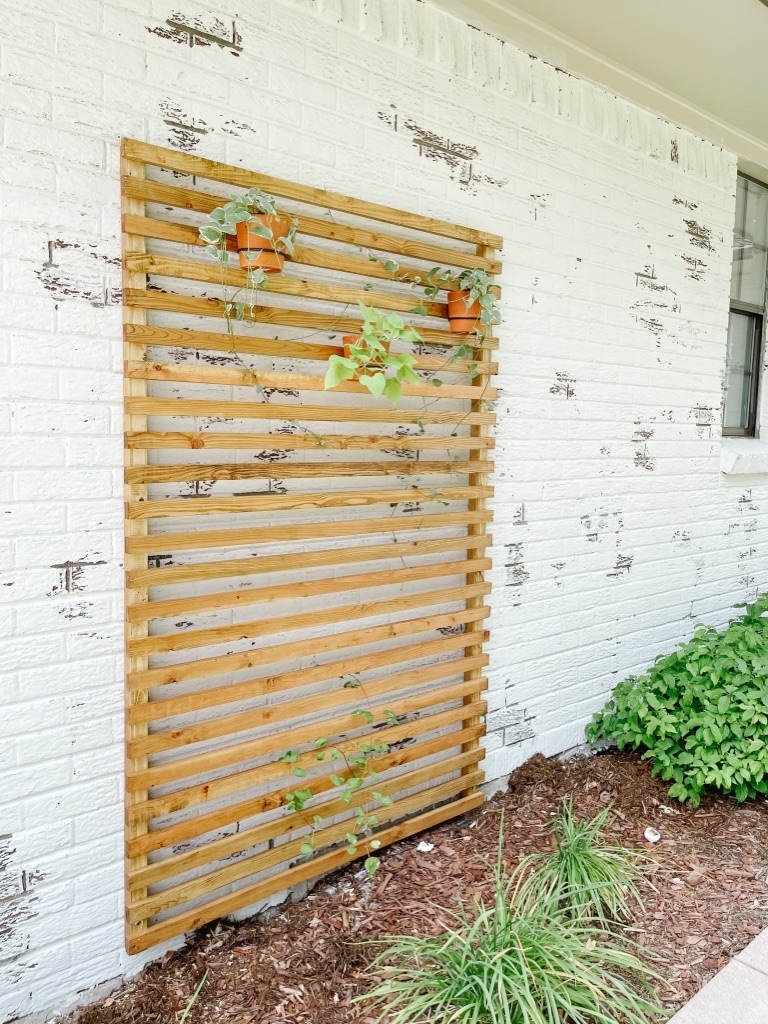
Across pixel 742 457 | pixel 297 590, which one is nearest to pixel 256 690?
pixel 297 590

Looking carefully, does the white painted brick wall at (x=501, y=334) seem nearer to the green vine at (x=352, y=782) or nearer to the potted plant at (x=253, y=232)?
the potted plant at (x=253, y=232)

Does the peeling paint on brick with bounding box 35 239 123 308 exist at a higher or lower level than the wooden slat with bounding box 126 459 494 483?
higher

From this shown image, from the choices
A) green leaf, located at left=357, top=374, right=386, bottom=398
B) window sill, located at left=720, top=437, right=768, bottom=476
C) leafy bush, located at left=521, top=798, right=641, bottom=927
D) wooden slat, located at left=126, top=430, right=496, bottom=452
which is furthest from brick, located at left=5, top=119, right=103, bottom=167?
window sill, located at left=720, top=437, right=768, bottom=476

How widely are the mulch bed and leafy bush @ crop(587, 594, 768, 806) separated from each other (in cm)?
16

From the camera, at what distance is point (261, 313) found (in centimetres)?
182

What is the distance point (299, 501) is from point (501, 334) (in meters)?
1.08

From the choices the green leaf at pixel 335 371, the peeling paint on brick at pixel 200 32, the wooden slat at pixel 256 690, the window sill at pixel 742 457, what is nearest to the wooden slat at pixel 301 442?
the green leaf at pixel 335 371

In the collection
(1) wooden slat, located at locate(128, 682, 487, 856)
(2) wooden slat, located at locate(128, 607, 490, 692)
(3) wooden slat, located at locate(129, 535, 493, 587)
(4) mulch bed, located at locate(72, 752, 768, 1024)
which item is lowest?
(4) mulch bed, located at locate(72, 752, 768, 1024)

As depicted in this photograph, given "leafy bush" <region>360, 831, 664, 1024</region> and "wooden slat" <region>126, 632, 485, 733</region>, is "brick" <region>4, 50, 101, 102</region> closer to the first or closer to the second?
"wooden slat" <region>126, 632, 485, 733</region>

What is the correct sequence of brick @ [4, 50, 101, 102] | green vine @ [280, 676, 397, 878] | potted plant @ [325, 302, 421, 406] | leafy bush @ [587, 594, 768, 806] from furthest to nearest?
leafy bush @ [587, 594, 768, 806] → green vine @ [280, 676, 397, 878] → potted plant @ [325, 302, 421, 406] → brick @ [4, 50, 101, 102]

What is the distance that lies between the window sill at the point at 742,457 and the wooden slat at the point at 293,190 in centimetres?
197

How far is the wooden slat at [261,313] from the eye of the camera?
5.34 ft

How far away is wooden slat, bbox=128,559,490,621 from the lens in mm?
1694

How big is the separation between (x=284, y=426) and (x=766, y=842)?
2129mm
